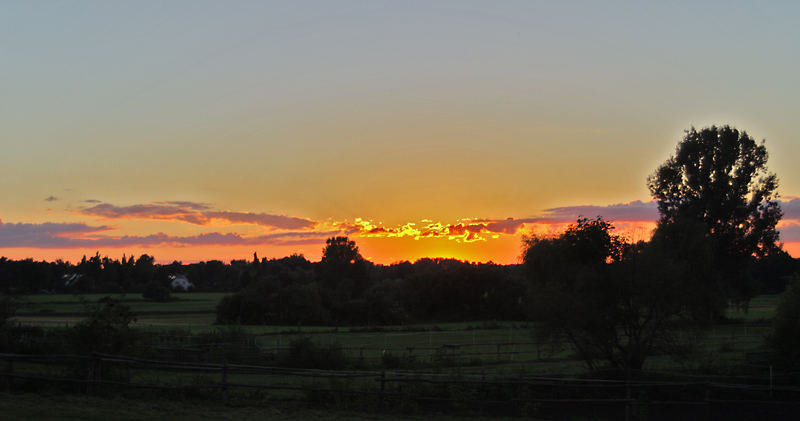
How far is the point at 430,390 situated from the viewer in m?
20.2

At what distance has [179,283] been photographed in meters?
169

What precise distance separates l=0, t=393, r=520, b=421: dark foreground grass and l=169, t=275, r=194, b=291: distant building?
152 meters

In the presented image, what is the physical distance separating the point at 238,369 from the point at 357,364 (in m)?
17.1

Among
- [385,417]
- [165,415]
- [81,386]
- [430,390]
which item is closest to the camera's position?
[165,415]

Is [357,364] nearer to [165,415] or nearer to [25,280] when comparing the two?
[165,415]

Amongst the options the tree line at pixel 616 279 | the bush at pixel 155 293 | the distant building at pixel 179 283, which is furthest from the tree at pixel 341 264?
the distant building at pixel 179 283

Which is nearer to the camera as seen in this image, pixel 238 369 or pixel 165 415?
pixel 165 415

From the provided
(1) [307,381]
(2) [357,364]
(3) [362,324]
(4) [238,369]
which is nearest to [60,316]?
(3) [362,324]

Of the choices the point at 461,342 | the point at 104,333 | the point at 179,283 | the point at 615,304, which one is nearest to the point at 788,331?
the point at 615,304

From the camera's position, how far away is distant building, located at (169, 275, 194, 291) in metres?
164

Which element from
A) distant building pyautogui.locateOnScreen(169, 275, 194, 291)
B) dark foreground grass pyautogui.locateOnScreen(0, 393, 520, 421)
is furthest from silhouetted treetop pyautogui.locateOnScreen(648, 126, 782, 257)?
distant building pyautogui.locateOnScreen(169, 275, 194, 291)

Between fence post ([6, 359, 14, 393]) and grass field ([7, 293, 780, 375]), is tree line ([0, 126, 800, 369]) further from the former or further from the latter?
fence post ([6, 359, 14, 393])

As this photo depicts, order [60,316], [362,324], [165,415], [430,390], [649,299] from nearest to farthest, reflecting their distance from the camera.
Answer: [165,415]
[430,390]
[649,299]
[60,316]
[362,324]

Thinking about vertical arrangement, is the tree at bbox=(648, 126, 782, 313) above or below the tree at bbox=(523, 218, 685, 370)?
above
